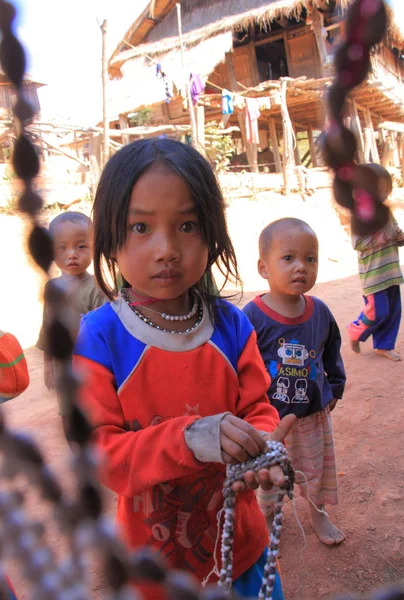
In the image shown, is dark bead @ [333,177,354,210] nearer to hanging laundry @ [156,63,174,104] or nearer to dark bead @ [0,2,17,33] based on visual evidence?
dark bead @ [0,2,17,33]

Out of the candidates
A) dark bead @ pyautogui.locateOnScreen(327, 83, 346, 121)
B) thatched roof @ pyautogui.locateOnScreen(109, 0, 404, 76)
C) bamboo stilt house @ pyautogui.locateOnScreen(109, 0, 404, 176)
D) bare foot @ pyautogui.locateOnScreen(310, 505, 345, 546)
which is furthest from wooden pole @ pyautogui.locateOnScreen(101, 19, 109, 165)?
dark bead @ pyautogui.locateOnScreen(327, 83, 346, 121)

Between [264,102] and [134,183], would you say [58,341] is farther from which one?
[264,102]

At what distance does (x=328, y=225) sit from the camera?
11.2 meters

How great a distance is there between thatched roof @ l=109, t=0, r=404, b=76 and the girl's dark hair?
12.4 m

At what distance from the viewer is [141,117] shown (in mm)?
18266

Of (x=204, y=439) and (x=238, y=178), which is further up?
(x=238, y=178)

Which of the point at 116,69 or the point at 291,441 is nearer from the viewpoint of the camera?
the point at 291,441

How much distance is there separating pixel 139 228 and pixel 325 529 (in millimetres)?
1637

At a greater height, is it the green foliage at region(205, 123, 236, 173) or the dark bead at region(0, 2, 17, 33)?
the green foliage at region(205, 123, 236, 173)

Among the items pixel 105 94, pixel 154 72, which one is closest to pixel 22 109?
pixel 105 94

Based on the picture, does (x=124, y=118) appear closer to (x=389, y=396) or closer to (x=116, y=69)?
(x=116, y=69)

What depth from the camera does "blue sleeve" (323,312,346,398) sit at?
2172mm

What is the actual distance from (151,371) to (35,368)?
4.77 m

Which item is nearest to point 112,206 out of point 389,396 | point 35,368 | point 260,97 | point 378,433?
point 378,433
